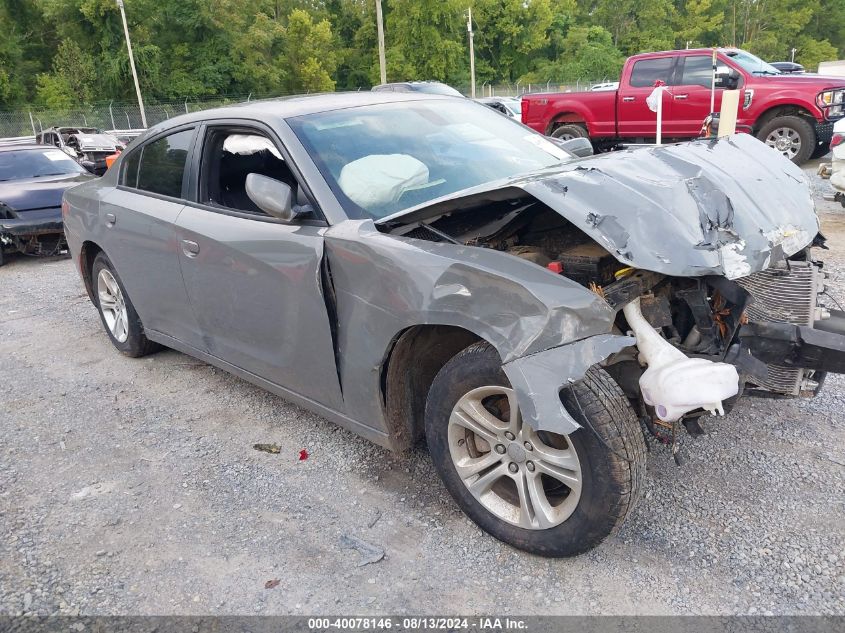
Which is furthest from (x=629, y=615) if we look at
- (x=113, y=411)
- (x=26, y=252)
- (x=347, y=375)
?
(x=26, y=252)

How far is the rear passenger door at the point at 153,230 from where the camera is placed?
3.88 m

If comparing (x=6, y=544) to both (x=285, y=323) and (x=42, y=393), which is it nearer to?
(x=285, y=323)

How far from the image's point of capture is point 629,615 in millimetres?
2252

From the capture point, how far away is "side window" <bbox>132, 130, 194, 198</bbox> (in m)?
3.91

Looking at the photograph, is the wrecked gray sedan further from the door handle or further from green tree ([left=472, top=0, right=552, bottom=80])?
green tree ([left=472, top=0, right=552, bottom=80])

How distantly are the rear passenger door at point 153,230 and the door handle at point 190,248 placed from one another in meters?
0.10

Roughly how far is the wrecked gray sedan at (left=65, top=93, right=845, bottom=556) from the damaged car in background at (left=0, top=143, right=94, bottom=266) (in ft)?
19.8

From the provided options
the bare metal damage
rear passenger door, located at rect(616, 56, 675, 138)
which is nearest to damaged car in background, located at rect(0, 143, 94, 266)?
the bare metal damage

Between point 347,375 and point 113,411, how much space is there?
78.8 inches

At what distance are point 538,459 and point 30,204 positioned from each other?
8.64 metres

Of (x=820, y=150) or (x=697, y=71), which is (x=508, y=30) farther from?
(x=820, y=150)

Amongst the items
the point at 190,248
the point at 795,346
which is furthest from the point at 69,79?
the point at 795,346

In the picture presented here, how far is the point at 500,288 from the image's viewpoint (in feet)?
7.73

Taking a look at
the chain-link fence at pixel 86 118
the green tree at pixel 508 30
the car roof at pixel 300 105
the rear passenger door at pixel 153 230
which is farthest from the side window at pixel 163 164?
the green tree at pixel 508 30
